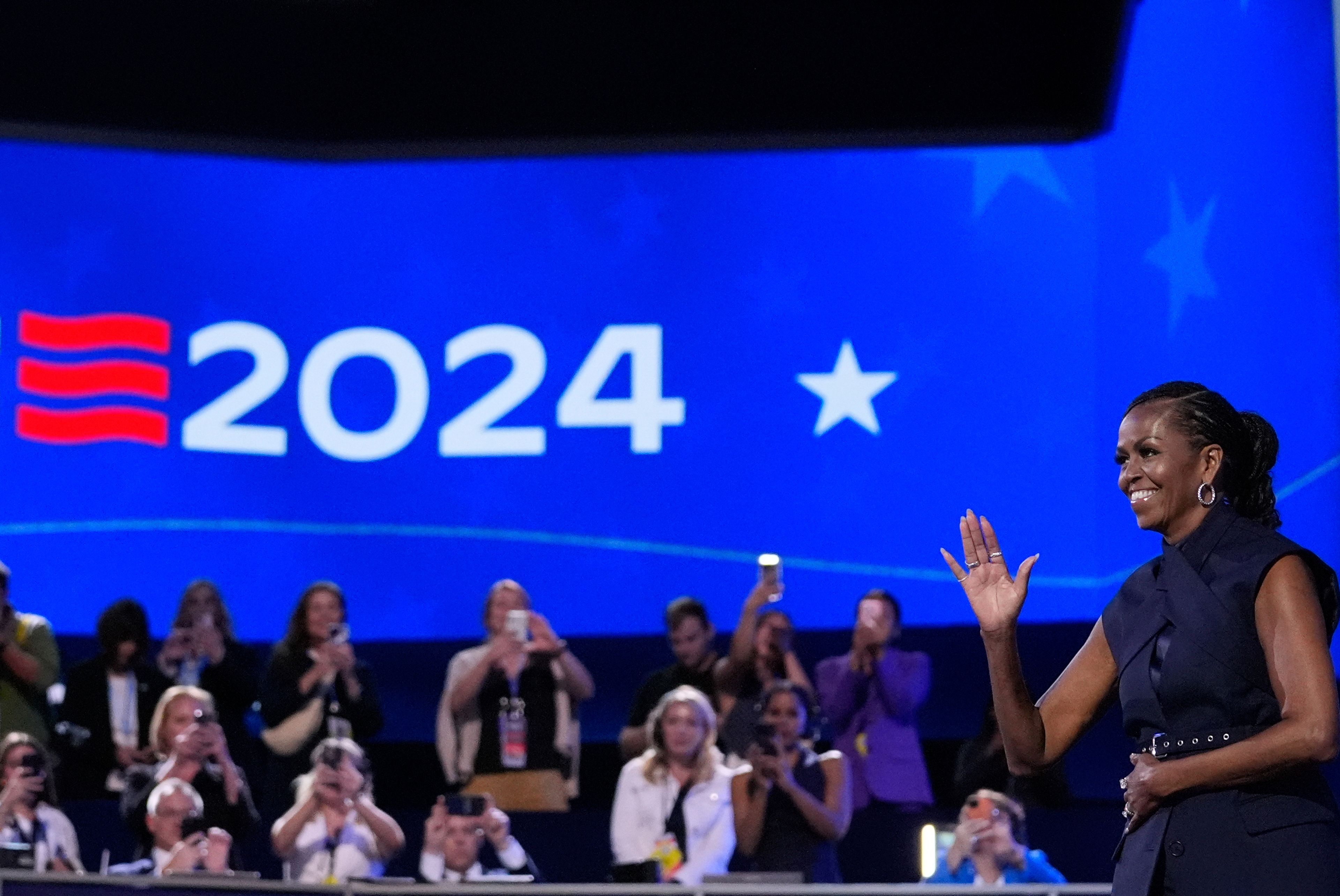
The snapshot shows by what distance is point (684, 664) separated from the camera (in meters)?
5.70

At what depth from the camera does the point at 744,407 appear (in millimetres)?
7102

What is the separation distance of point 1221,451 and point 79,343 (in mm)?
6181

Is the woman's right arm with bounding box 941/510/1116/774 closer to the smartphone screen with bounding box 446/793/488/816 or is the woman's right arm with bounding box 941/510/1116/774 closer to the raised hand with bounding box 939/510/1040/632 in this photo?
the raised hand with bounding box 939/510/1040/632

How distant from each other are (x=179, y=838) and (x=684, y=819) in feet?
4.64

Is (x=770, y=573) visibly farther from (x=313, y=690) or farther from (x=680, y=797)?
(x=313, y=690)

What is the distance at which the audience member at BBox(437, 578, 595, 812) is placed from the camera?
552cm

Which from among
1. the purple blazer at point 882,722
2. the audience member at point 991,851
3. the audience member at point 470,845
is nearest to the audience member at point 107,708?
the audience member at point 470,845

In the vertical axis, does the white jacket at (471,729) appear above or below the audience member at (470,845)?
above

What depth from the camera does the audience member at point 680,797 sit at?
4949 millimetres

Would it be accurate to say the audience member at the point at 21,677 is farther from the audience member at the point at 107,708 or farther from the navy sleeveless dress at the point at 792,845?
the navy sleeveless dress at the point at 792,845

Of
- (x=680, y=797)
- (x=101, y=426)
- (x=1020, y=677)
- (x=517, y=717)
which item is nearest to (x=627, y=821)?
(x=680, y=797)

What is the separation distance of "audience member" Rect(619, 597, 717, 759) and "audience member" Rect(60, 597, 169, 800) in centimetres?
158

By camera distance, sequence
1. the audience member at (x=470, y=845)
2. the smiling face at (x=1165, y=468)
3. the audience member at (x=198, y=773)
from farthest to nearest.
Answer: the audience member at (x=198, y=773) < the audience member at (x=470, y=845) < the smiling face at (x=1165, y=468)

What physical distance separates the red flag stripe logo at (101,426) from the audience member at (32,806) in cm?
227
